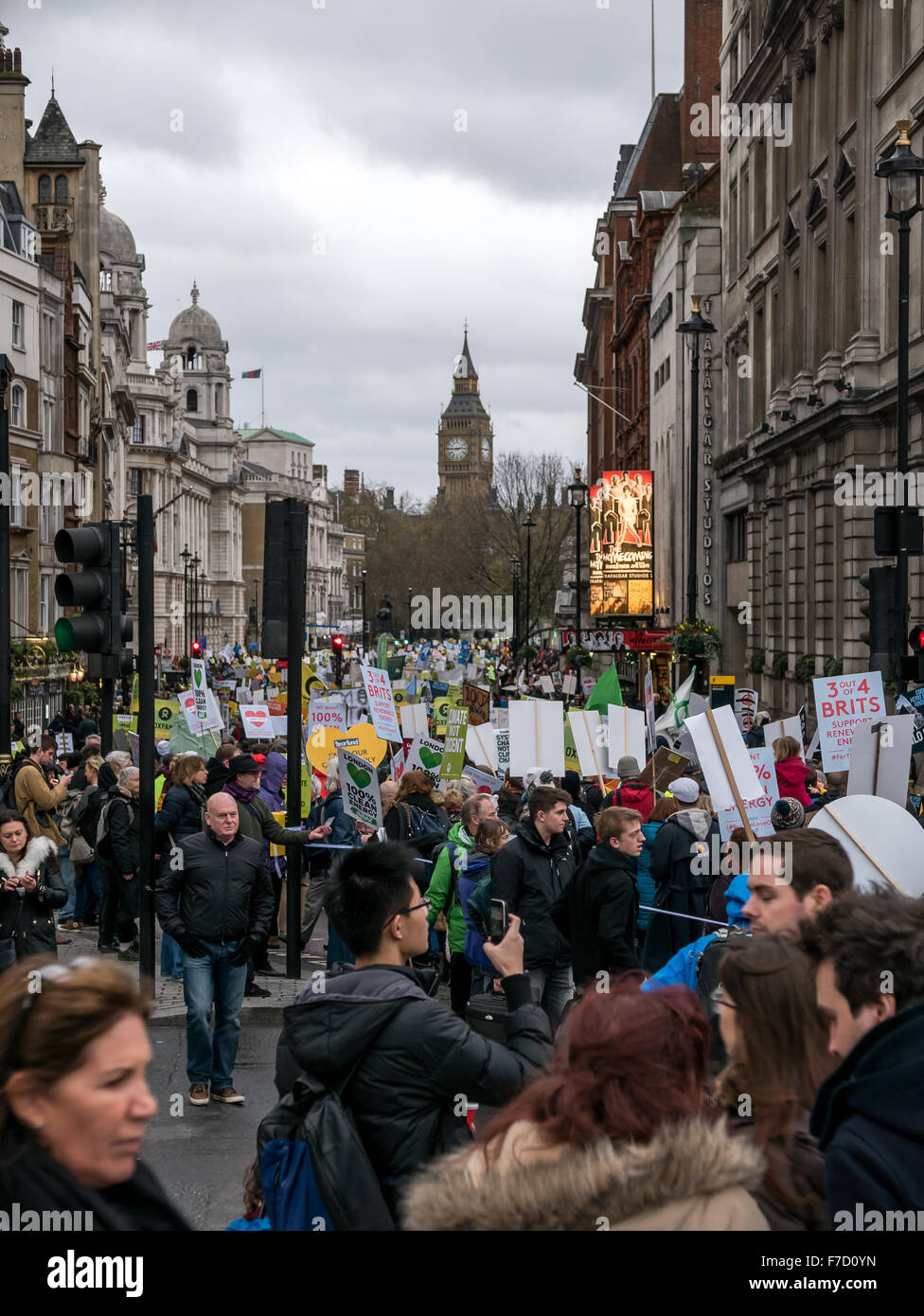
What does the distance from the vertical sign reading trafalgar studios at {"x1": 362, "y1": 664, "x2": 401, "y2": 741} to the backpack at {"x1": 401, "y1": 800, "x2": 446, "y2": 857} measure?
14.5 ft

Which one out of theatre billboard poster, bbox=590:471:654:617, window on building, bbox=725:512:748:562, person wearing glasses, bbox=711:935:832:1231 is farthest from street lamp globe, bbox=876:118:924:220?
theatre billboard poster, bbox=590:471:654:617

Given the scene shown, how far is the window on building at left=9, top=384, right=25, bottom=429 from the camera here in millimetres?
47875

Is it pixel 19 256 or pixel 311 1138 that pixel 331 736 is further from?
pixel 19 256

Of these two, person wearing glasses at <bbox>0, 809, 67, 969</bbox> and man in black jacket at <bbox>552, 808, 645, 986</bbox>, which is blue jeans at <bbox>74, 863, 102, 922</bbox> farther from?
man in black jacket at <bbox>552, 808, 645, 986</bbox>

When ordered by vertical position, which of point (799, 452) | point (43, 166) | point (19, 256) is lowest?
point (799, 452)

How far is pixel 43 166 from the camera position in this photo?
2472 inches

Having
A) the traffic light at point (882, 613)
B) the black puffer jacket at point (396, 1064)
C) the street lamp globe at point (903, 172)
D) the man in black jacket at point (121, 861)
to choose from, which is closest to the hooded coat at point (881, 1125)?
the black puffer jacket at point (396, 1064)

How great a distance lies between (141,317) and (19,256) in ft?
232

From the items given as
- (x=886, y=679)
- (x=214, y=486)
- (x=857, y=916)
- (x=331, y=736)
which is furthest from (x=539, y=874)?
(x=214, y=486)

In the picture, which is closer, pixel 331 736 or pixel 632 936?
pixel 632 936

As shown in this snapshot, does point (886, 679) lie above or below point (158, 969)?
above

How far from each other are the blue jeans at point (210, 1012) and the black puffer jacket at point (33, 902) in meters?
0.94

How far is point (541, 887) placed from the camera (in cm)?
845

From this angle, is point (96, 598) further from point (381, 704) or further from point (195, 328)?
point (195, 328)
